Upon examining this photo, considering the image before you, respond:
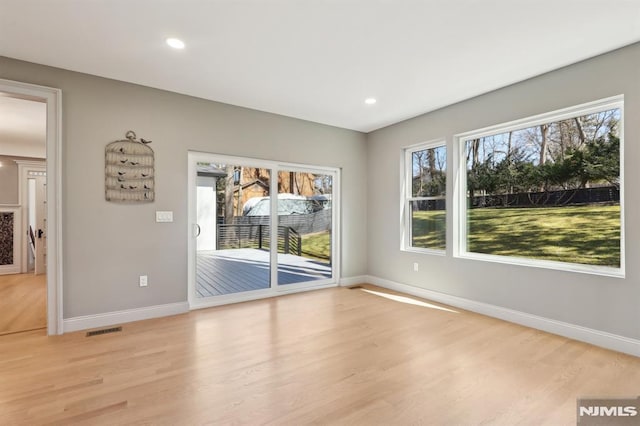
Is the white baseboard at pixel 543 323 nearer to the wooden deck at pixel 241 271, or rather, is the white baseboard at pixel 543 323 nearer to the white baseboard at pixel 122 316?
the wooden deck at pixel 241 271

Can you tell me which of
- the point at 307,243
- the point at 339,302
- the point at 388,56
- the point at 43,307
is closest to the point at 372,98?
the point at 388,56

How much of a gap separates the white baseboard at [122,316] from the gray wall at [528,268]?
324 cm

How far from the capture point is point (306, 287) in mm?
4863

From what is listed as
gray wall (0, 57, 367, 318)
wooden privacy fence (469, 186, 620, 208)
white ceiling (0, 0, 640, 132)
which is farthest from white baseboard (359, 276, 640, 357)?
gray wall (0, 57, 367, 318)

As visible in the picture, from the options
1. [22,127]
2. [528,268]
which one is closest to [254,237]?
[528,268]

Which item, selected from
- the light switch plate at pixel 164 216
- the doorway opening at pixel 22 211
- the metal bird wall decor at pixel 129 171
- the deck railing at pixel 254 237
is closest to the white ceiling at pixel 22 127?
the doorway opening at pixel 22 211

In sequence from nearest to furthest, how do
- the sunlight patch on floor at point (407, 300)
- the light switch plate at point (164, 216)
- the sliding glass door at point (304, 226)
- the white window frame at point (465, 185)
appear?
the white window frame at point (465, 185) < the light switch plate at point (164, 216) < the sunlight patch on floor at point (407, 300) < the sliding glass door at point (304, 226)

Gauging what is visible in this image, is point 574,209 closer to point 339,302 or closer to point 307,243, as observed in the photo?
point 339,302

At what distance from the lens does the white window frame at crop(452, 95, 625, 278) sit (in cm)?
275

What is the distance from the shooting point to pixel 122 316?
337 centimetres

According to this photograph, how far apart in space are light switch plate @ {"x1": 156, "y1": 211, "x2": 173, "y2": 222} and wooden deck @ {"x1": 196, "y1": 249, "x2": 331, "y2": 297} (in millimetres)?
600

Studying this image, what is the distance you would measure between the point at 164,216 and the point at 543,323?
440 centimetres

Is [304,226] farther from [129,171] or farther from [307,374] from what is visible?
[307,374]

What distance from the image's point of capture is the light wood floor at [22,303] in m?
3.33
